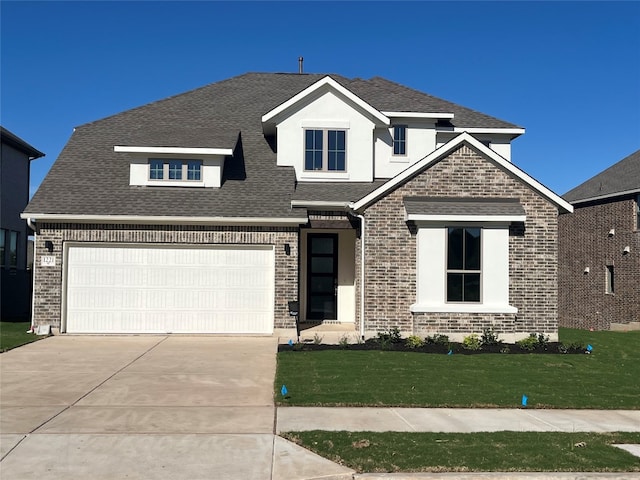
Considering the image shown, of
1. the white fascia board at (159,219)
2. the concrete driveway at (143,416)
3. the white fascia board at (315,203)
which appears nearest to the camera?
the concrete driveway at (143,416)

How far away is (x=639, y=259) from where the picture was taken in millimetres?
24562

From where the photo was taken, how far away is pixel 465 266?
574 inches

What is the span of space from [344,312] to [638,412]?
9754mm

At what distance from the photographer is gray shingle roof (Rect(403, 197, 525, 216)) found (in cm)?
1429

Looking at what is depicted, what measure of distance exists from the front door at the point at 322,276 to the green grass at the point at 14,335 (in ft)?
24.8

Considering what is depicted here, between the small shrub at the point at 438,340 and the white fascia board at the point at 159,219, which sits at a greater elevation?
the white fascia board at the point at 159,219

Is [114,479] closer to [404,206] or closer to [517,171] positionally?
[404,206]

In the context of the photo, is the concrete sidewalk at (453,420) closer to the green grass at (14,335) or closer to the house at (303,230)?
the house at (303,230)

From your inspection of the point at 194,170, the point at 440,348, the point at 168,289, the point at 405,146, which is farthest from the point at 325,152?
the point at 440,348

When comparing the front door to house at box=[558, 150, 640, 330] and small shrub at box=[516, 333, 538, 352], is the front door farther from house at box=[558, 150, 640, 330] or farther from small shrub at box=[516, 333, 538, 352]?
house at box=[558, 150, 640, 330]

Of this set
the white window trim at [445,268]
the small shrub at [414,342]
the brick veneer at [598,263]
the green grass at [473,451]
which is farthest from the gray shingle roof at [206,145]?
the green grass at [473,451]

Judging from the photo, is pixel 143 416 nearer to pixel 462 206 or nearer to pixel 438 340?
pixel 438 340

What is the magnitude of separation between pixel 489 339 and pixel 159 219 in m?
8.95

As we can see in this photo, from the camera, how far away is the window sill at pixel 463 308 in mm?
14391
